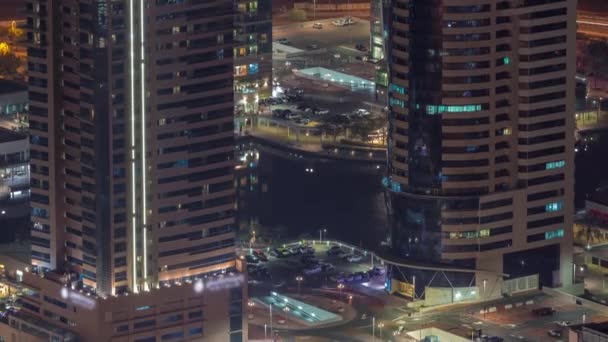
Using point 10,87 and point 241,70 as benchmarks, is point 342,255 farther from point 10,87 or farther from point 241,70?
point 10,87

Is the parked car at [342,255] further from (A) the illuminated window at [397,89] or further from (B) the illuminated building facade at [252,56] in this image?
(B) the illuminated building facade at [252,56]

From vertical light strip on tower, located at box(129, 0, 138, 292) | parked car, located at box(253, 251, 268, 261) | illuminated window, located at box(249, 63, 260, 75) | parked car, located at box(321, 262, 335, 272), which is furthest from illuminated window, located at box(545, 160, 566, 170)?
illuminated window, located at box(249, 63, 260, 75)

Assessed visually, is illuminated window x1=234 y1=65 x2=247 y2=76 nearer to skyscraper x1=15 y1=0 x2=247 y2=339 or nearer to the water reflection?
the water reflection

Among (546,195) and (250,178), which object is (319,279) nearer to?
(546,195)

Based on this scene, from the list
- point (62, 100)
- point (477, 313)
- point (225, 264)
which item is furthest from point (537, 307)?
point (62, 100)

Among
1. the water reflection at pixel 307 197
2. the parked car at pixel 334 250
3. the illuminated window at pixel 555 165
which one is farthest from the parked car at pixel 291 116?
the illuminated window at pixel 555 165
